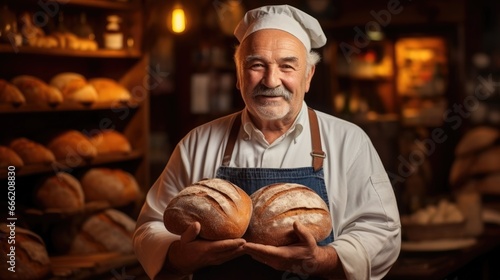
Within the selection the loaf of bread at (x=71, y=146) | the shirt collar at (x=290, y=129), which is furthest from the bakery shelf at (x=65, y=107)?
the shirt collar at (x=290, y=129)

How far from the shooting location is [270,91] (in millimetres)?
1805

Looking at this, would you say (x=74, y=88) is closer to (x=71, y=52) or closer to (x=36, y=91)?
(x=71, y=52)

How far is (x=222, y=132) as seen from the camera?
2.05m

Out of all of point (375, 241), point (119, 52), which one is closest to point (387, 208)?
point (375, 241)

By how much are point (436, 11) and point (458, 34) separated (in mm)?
296

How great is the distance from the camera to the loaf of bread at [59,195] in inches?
145

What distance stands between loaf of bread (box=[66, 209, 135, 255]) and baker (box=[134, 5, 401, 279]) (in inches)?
72.7

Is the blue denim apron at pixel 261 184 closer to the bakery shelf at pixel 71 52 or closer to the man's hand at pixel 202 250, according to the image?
the man's hand at pixel 202 250

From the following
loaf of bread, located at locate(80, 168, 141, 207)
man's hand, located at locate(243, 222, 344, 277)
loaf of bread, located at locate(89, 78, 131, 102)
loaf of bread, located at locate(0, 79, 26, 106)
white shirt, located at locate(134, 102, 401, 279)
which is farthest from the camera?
loaf of bread, located at locate(89, 78, 131, 102)

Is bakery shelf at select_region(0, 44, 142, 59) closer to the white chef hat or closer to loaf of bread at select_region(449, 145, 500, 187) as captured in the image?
the white chef hat

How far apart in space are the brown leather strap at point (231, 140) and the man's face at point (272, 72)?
177mm

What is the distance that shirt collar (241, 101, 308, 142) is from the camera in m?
1.96

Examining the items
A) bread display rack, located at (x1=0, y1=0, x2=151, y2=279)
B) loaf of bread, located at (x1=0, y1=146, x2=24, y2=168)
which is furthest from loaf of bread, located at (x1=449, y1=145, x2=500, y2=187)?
loaf of bread, located at (x1=0, y1=146, x2=24, y2=168)

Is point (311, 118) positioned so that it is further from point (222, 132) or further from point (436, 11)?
point (436, 11)
